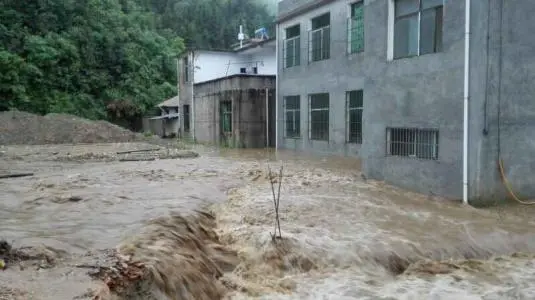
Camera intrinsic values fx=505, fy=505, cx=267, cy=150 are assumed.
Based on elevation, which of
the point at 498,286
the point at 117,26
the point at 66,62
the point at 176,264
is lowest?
the point at 498,286

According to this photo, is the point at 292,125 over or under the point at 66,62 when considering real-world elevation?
under

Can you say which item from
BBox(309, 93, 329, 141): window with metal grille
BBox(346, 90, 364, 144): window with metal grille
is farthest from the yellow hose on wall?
BBox(309, 93, 329, 141): window with metal grille

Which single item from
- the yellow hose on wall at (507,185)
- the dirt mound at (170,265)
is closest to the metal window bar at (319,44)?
the yellow hose on wall at (507,185)

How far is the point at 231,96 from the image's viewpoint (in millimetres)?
25750

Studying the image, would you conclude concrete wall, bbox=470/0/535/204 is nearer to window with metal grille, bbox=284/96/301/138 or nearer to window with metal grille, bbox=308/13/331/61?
window with metal grille, bbox=308/13/331/61

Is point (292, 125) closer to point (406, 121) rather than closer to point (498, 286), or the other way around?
point (406, 121)

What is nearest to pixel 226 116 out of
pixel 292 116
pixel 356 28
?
pixel 292 116

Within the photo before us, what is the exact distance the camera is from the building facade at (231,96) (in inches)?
1001

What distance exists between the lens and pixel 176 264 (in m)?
6.07

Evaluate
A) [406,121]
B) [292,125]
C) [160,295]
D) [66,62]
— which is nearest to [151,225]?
[160,295]

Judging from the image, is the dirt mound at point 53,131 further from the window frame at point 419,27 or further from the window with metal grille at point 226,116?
the window frame at point 419,27

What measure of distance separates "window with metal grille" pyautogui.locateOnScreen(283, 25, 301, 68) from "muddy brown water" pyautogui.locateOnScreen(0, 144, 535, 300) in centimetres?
993

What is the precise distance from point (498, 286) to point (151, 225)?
4.94 meters

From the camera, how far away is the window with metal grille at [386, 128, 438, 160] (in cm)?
1138
